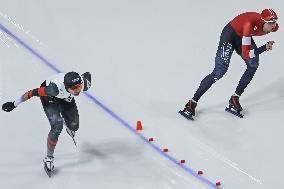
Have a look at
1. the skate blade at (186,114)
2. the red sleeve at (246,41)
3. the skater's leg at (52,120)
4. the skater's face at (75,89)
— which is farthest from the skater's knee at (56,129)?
the red sleeve at (246,41)

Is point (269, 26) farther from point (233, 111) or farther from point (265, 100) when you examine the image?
point (265, 100)

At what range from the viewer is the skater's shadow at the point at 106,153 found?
6848 mm

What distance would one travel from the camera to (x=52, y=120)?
20.6 ft

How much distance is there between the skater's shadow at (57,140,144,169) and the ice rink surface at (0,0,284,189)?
0.04ft

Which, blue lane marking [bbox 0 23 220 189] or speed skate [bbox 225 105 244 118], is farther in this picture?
speed skate [bbox 225 105 244 118]

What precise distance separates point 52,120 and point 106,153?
107 cm

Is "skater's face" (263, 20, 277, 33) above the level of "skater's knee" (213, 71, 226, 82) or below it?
above

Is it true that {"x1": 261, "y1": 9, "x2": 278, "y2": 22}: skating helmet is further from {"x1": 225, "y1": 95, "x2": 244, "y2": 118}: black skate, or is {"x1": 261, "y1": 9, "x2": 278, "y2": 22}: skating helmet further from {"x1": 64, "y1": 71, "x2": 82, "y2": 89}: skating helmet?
{"x1": 64, "y1": 71, "x2": 82, "y2": 89}: skating helmet

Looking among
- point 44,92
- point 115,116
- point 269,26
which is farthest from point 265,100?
point 44,92

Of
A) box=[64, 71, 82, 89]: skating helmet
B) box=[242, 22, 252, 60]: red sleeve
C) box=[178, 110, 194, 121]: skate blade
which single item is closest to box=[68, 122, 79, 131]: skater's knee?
box=[64, 71, 82, 89]: skating helmet

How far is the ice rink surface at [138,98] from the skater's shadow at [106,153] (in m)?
0.01

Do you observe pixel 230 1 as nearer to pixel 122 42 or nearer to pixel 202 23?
pixel 202 23

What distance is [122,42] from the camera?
10.1 metres

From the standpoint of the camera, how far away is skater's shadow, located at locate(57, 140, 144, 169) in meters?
6.85
